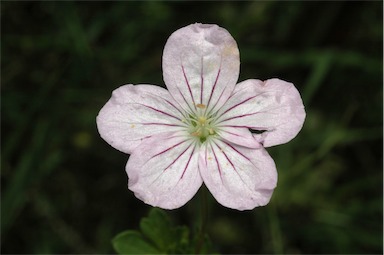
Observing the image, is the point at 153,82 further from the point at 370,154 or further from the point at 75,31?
the point at 370,154

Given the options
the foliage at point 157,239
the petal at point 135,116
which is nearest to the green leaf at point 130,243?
the foliage at point 157,239

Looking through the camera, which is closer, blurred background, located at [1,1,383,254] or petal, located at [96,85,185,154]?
petal, located at [96,85,185,154]

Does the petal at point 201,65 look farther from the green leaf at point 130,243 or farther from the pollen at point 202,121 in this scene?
the green leaf at point 130,243

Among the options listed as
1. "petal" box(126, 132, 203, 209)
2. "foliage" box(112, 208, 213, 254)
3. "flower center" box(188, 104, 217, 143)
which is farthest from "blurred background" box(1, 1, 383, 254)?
"petal" box(126, 132, 203, 209)

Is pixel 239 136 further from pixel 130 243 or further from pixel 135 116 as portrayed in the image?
pixel 130 243

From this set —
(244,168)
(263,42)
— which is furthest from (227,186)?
(263,42)

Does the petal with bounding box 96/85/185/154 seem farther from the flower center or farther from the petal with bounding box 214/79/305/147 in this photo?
the petal with bounding box 214/79/305/147

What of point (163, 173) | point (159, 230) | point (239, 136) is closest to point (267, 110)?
point (239, 136)
